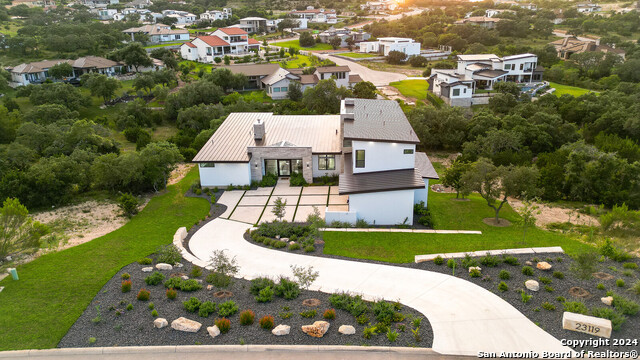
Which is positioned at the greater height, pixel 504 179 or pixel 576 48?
pixel 576 48

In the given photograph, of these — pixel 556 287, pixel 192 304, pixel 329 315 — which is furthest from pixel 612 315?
pixel 192 304

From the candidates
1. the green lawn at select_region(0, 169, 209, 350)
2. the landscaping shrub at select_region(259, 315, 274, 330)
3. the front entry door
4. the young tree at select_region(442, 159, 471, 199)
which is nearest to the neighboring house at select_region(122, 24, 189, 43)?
the front entry door

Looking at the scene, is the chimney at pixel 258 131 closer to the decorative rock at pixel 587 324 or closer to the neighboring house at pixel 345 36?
the decorative rock at pixel 587 324

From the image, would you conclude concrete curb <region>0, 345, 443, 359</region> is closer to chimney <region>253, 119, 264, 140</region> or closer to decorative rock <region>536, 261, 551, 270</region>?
decorative rock <region>536, 261, 551, 270</region>

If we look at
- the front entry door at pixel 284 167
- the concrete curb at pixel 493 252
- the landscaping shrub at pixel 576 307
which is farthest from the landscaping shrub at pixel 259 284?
the front entry door at pixel 284 167

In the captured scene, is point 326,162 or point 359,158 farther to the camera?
point 326,162

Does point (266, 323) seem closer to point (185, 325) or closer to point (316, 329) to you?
point (316, 329)
